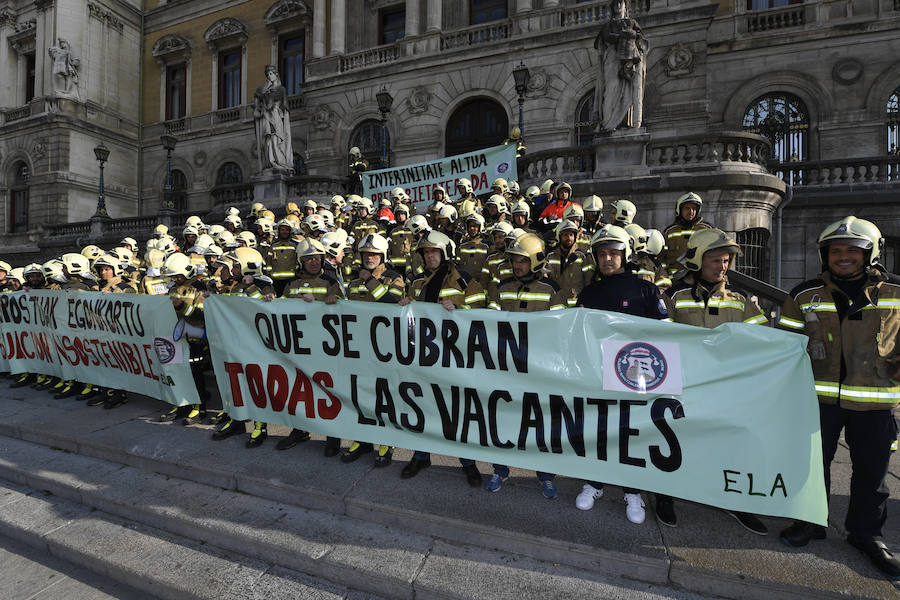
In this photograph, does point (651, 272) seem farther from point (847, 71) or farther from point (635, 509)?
point (847, 71)

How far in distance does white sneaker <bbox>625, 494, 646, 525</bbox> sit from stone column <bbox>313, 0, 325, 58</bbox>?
78.7 ft

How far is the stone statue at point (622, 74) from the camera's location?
1096cm

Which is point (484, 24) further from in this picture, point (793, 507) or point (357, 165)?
point (793, 507)

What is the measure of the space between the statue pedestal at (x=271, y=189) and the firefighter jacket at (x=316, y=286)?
1229cm

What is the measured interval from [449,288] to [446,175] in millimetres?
9262

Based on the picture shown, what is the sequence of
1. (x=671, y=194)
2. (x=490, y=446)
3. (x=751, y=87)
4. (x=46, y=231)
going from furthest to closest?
(x=46, y=231) < (x=751, y=87) < (x=671, y=194) < (x=490, y=446)

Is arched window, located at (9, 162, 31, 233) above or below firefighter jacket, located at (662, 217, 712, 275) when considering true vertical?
above

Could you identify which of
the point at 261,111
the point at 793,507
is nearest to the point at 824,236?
the point at 793,507

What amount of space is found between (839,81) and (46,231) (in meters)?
35.2

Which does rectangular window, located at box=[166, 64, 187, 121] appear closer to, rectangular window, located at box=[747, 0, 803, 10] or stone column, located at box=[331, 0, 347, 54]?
stone column, located at box=[331, 0, 347, 54]

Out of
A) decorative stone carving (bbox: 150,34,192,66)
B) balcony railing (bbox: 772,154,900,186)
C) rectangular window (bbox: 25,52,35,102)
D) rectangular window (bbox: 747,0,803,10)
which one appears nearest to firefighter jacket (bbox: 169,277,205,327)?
balcony railing (bbox: 772,154,900,186)

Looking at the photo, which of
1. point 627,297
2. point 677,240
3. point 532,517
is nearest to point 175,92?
point 677,240

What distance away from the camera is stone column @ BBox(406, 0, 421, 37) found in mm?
19639

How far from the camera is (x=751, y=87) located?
16375mm
